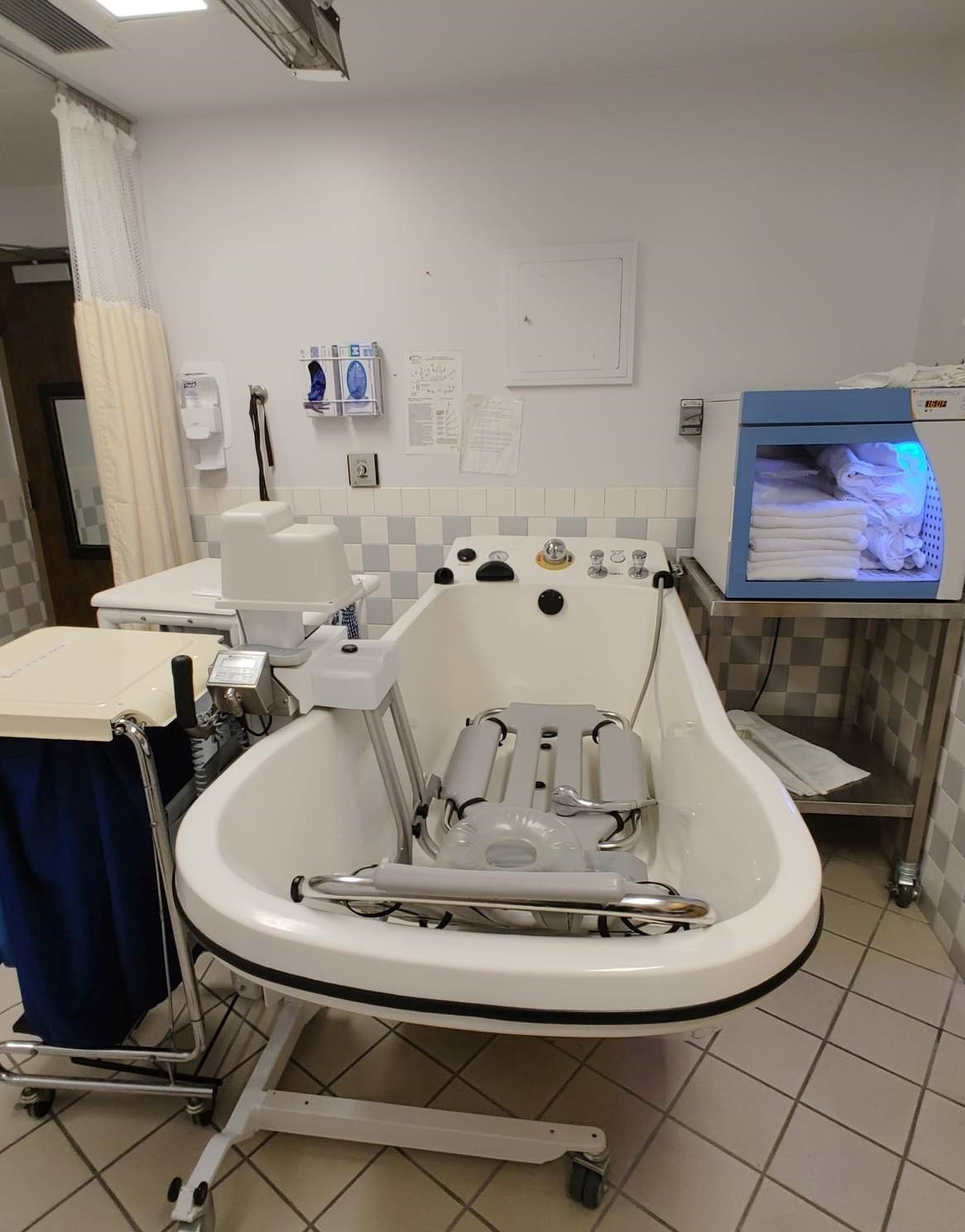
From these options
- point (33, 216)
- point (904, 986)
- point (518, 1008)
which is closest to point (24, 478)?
point (33, 216)

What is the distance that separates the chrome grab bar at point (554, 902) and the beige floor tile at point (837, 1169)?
72cm

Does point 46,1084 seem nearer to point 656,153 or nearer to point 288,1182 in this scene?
point 288,1182

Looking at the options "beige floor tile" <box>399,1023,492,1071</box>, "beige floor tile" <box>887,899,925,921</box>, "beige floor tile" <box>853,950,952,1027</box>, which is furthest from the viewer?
"beige floor tile" <box>887,899,925,921</box>

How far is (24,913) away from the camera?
106cm

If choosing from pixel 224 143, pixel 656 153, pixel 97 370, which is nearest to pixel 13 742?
pixel 97 370

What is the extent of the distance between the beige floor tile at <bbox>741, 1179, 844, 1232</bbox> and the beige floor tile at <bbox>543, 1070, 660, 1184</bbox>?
18cm

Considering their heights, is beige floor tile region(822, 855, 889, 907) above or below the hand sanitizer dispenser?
below

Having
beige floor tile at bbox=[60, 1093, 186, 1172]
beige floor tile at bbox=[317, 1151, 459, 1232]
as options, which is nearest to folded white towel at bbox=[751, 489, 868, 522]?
beige floor tile at bbox=[317, 1151, 459, 1232]

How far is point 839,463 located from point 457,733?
3.94 ft

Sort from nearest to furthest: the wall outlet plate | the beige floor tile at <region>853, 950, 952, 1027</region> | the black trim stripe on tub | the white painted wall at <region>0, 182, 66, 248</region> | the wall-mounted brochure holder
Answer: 1. the black trim stripe on tub
2. the beige floor tile at <region>853, 950, 952, 1027</region>
3. the wall-mounted brochure holder
4. the wall outlet plate
5. the white painted wall at <region>0, 182, 66, 248</region>

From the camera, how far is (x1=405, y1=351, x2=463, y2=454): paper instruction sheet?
2.07 metres

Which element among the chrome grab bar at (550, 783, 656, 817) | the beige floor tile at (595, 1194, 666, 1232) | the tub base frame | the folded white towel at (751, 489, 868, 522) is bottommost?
the beige floor tile at (595, 1194, 666, 1232)

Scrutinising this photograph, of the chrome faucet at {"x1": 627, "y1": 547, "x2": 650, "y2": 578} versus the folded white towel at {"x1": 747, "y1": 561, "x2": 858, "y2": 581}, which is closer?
the folded white towel at {"x1": 747, "y1": 561, "x2": 858, "y2": 581}

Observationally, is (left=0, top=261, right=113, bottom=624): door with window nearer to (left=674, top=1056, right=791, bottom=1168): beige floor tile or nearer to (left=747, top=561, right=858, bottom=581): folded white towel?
(left=747, top=561, right=858, bottom=581): folded white towel
